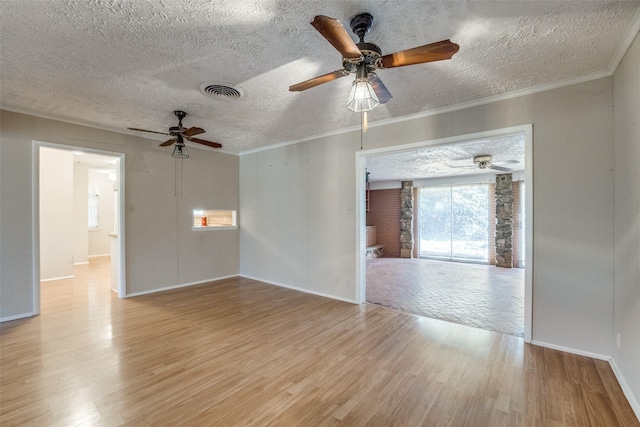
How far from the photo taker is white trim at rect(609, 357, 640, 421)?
1918 mm

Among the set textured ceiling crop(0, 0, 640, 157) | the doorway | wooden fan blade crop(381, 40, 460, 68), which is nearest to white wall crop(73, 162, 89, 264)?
the doorway

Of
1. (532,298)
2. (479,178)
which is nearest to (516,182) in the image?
(479,178)

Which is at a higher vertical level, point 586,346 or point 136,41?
point 136,41

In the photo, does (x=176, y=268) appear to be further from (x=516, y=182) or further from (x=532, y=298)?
(x=516, y=182)

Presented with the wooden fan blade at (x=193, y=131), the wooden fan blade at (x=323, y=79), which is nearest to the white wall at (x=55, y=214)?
the wooden fan blade at (x=193, y=131)

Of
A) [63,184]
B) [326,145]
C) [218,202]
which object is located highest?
[326,145]

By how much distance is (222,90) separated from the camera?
3.03m

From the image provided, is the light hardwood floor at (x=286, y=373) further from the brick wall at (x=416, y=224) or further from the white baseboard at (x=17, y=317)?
the brick wall at (x=416, y=224)

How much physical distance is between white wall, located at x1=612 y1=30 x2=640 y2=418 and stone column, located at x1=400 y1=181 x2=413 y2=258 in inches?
276

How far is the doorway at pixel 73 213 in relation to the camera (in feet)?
14.1

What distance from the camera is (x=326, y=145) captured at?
4.74m

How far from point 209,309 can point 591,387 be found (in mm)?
4150

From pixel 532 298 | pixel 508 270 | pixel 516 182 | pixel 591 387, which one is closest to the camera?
pixel 591 387

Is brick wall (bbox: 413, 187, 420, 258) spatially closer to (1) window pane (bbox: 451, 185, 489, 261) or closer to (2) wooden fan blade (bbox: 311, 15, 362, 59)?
(1) window pane (bbox: 451, 185, 489, 261)
